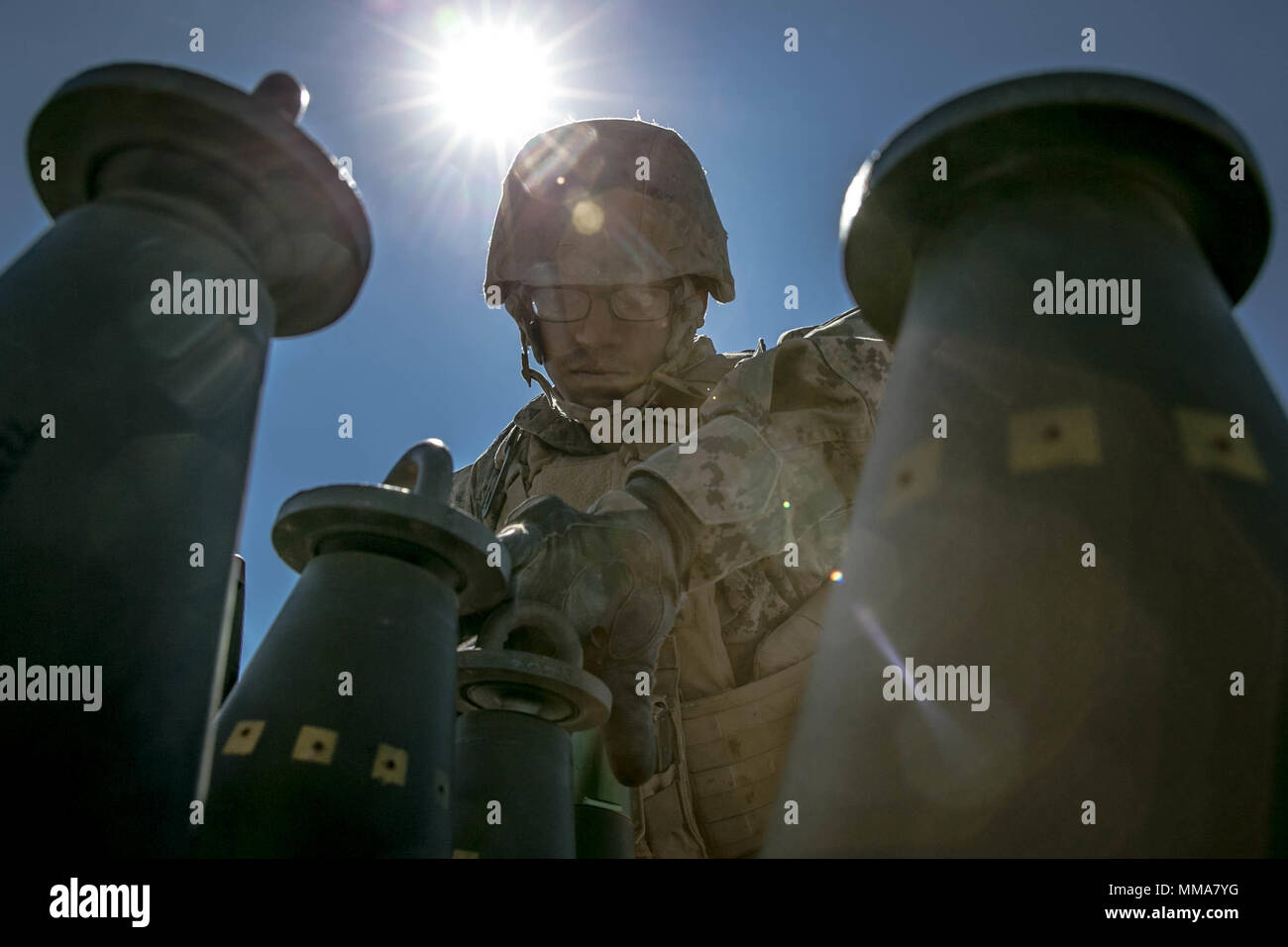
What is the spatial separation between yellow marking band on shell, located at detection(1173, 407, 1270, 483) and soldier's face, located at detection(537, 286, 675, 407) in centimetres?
311

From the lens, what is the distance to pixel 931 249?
1314mm

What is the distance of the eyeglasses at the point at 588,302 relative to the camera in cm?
397

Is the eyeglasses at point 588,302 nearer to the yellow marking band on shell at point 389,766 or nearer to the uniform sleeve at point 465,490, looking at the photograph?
the uniform sleeve at point 465,490

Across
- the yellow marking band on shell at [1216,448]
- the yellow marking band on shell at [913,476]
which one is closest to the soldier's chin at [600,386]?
the yellow marking band on shell at [913,476]

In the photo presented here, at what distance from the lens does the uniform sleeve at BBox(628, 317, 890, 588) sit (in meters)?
2.68

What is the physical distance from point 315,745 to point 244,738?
0.09 m

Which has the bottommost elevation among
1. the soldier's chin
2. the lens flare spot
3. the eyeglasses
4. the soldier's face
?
the soldier's chin

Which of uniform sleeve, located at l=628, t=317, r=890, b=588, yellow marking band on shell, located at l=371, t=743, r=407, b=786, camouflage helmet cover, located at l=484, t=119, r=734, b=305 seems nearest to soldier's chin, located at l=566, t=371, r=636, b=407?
camouflage helmet cover, located at l=484, t=119, r=734, b=305

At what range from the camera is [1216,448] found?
1018 mm

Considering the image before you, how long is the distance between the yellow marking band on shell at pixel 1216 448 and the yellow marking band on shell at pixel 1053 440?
3.5 inches

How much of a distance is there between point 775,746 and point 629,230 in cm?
202

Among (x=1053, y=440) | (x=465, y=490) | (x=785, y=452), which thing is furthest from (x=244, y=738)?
(x=465, y=490)

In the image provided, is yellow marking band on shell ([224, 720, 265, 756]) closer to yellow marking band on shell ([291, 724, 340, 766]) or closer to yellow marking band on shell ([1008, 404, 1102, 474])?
yellow marking band on shell ([291, 724, 340, 766])

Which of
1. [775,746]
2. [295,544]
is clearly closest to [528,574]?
[295,544]
